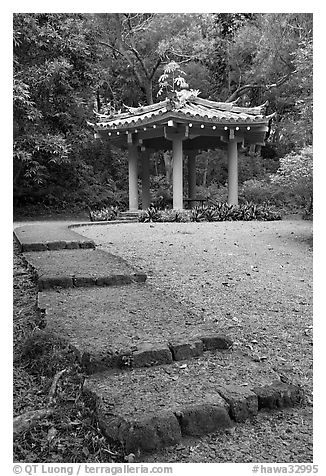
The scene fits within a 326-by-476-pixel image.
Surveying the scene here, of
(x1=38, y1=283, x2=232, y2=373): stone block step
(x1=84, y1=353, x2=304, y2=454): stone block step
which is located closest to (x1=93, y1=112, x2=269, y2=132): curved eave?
(x1=38, y1=283, x2=232, y2=373): stone block step

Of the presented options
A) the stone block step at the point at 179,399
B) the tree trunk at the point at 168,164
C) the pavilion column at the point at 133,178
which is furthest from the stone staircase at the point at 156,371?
the tree trunk at the point at 168,164

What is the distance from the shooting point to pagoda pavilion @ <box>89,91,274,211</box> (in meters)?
9.02

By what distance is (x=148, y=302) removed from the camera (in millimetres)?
2172

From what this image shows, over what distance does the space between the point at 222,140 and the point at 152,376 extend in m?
8.93

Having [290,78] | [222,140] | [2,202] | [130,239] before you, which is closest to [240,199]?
[222,140]

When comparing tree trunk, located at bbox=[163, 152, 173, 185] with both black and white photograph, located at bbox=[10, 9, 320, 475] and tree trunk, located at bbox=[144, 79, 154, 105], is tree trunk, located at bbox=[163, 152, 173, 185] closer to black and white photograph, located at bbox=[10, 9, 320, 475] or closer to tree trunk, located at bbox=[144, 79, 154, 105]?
tree trunk, located at bbox=[144, 79, 154, 105]

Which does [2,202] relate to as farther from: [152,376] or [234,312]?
[234,312]

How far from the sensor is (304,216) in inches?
350

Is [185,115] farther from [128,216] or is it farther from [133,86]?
[133,86]

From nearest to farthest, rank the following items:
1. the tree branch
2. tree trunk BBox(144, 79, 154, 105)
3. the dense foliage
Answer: the dense foliage < the tree branch < tree trunk BBox(144, 79, 154, 105)

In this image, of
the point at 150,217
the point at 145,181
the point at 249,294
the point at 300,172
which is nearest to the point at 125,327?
the point at 249,294

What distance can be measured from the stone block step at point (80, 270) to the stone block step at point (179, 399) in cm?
106

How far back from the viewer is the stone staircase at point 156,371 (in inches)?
49.1

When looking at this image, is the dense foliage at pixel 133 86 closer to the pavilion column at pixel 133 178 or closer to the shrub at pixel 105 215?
the shrub at pixel 105 215
